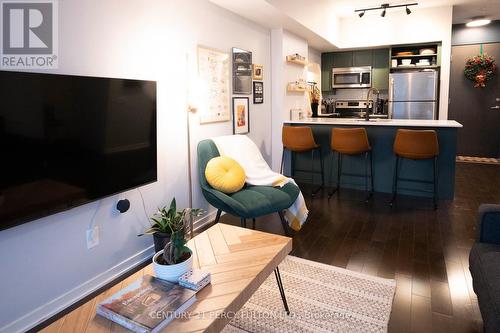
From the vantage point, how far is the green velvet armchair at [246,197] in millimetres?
2852

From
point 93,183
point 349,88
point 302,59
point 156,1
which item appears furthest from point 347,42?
point 93,183

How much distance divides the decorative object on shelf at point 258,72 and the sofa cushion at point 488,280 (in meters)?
3.22

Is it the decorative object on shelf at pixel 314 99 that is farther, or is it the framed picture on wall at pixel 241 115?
the decorative object on shelf at pixel 314 99

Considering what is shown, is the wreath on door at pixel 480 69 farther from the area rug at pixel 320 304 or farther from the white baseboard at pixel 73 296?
the white baseboard at pixel 73 296

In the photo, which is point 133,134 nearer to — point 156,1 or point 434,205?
point 156,1

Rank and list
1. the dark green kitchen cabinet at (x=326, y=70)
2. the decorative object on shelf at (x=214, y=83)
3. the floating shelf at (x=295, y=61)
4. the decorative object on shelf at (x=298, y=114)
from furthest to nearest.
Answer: the dark green kitchen cabinet at (x=326, y=70) → the decorative object on shelf at (x=298, y=114) → the floating shelf at (x=295, y=61) → the decorative object on shelf at (x=214, y=83)

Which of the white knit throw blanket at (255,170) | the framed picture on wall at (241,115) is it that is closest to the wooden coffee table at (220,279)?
the white knit throw blanket at (255,170)

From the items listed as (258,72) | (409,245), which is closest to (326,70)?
(258,72)

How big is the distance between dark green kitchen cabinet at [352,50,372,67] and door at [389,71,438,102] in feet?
2.17

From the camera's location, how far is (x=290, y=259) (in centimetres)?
276

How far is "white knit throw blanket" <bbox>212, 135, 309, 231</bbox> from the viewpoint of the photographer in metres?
3.24

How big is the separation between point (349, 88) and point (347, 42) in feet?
3.23

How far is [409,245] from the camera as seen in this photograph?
9.96 ft

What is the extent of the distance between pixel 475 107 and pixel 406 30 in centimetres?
215
